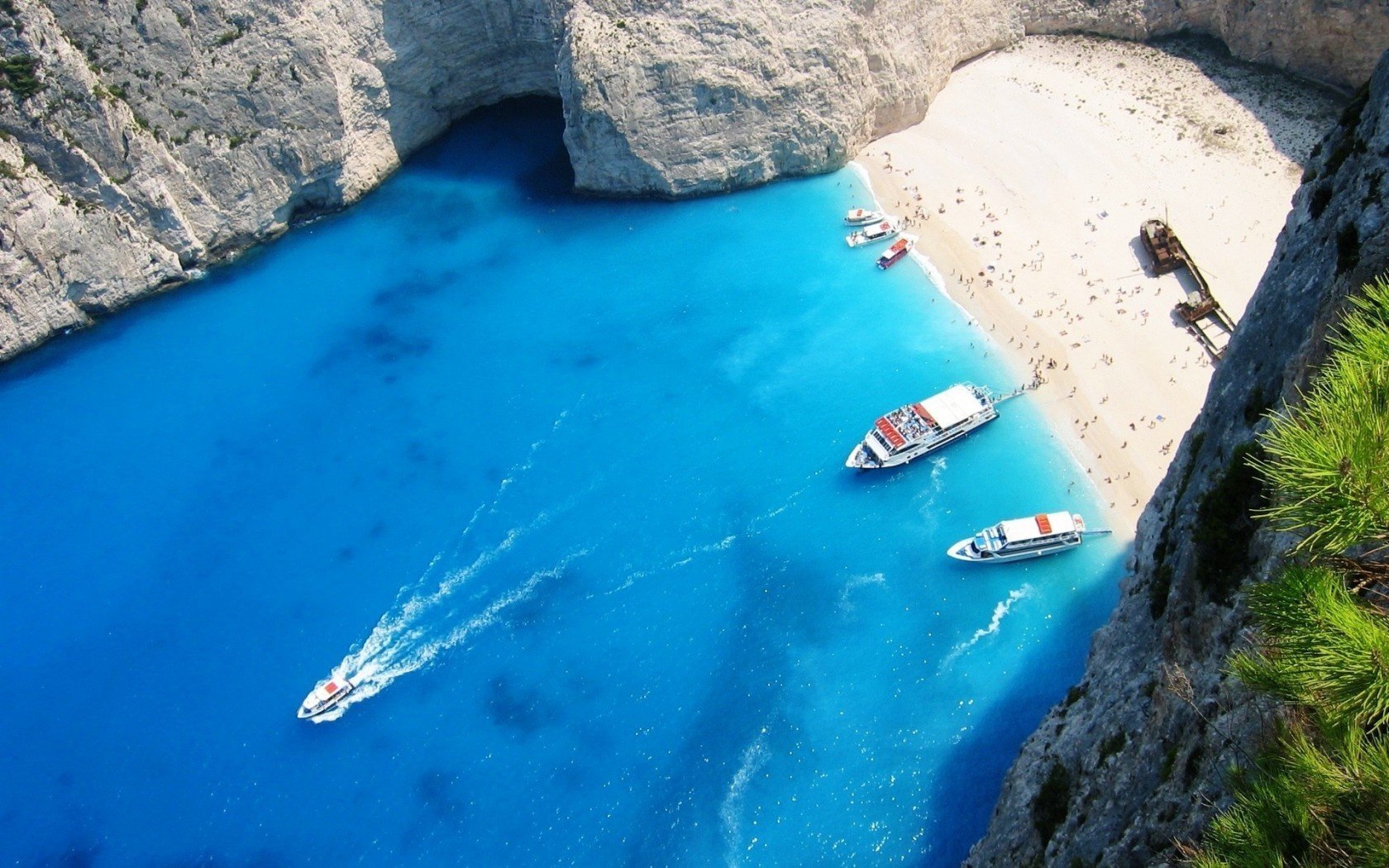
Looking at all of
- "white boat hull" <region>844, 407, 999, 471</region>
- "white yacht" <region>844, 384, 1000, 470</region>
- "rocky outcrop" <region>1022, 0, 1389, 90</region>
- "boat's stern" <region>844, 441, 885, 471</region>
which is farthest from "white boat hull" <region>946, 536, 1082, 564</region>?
"rocky outcrop" <region>1022, 0, 1389, 90</region>

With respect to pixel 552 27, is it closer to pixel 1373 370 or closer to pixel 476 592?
pixel 476 592

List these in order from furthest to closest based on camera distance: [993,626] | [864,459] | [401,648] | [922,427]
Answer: [922,427] → [864,459] → [401,648] → [993,626]

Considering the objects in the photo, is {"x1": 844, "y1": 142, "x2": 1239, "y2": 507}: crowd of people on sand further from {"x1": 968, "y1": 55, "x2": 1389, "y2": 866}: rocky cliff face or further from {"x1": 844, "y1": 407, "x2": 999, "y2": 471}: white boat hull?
{"x1": 968, "y1": 55, "x2": 1389, "y2": 866}: rocky cliff face

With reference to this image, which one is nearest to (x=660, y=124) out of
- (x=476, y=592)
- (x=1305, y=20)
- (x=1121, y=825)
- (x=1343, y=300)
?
(x=476, y=592)

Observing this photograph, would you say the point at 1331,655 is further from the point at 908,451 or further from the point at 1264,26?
the point at 1264,26

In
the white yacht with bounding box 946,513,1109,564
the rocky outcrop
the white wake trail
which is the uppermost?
the rocky outcrop

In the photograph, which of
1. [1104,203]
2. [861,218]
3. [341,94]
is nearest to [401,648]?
[861,218]

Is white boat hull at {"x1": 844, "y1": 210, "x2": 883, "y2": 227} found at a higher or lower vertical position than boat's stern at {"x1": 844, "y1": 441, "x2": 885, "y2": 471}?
higher
